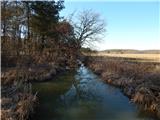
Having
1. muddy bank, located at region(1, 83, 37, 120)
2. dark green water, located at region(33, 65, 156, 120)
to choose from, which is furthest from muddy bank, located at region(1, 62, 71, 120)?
dark green water, located at region(33, 65, 156, 120)

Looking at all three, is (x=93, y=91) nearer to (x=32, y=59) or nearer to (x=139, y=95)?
(x=139, y=95)

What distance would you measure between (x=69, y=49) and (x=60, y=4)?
6258 mm

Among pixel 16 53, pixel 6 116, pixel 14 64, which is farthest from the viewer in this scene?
pixel 16 53

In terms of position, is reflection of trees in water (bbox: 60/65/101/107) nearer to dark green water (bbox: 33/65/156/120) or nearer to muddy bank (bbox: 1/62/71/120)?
dark green water (bbox: 33/65/156/120)

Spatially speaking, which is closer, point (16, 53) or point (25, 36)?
point (16, 53)

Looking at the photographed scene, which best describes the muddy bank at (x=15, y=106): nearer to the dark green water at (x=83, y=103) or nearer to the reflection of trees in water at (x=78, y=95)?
the dark green water at (x=83, y=103)

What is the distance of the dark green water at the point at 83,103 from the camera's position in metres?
11.3

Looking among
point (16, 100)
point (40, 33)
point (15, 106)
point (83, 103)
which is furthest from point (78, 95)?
point (40, 33)

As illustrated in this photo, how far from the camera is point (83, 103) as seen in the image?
544 inches

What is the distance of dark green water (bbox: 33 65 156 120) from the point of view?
1127 centimetres

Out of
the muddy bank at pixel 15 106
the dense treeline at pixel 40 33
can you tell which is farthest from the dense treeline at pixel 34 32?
the muddy bank at pixel 15 106

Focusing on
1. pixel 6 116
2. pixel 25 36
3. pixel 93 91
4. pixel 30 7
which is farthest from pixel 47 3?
pixel 6 116

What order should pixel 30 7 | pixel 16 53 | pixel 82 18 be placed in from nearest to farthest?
pixel 16 53
pixel 30 7
pixel 82 18

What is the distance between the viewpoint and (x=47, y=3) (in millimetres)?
31281
